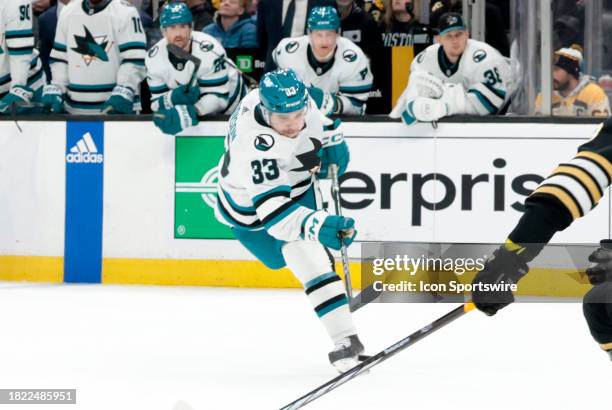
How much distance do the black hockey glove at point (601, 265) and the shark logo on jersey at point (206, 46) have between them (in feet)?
14.9

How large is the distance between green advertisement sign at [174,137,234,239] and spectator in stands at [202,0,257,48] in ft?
2.89

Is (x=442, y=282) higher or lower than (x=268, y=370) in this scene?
higher

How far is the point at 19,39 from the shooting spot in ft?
23.5

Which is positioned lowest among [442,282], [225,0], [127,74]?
[442,282]

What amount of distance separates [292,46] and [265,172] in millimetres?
2507

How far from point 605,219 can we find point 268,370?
251 centimetres

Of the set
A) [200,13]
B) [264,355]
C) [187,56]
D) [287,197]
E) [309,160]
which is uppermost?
[200,13]

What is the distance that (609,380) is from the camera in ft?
13.9

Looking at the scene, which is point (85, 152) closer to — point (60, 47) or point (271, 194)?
point (60, 47)

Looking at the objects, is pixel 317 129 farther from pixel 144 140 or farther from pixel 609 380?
pixel 144 140

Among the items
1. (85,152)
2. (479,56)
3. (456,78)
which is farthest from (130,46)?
(479,56)

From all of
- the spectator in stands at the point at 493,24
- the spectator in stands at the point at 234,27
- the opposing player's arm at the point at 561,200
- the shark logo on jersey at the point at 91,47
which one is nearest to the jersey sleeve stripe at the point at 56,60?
the shark logo on jersey at the point at 91,47

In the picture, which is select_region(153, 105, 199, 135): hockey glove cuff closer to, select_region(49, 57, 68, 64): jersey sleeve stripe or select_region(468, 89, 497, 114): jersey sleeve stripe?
select_region(49, 57, 68, 64): jersey sleeve stripe

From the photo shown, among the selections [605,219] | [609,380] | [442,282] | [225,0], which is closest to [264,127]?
[609,380]
